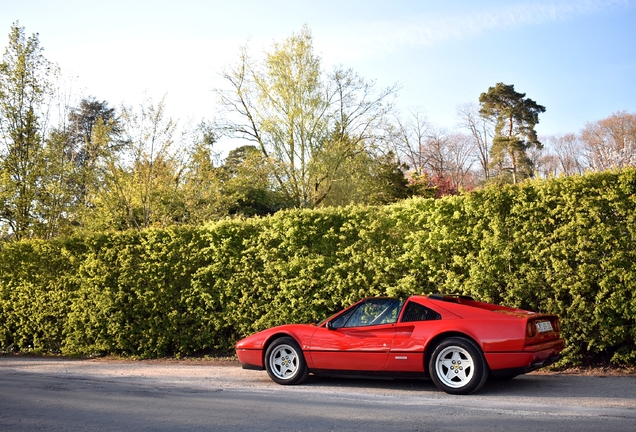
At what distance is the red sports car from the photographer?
7883 millimetres

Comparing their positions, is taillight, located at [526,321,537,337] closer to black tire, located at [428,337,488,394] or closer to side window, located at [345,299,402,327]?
black tire, located at [428,337,488,394]

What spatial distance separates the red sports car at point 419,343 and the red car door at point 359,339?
14 millimetres

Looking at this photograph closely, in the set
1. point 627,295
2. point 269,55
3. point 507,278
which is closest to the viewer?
point 627,295

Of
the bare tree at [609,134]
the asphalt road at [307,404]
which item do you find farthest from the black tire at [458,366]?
the bare tree at [609,134]

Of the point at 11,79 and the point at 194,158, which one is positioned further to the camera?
the point at 194,158

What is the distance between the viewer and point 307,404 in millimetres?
7453

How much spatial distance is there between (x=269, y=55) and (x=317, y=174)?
22.2 ft

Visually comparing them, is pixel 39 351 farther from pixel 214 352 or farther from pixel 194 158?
pixel 194 158

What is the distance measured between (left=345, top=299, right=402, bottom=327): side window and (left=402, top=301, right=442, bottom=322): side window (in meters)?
0.15

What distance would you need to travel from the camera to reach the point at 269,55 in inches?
1266

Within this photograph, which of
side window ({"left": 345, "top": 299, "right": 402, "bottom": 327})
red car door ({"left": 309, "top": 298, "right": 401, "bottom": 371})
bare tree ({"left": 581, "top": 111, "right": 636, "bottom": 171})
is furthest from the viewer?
bare tree ({"left": 581, "top": 111, "right": 636, "bottom": 171})

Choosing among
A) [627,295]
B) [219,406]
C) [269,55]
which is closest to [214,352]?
[219,406]

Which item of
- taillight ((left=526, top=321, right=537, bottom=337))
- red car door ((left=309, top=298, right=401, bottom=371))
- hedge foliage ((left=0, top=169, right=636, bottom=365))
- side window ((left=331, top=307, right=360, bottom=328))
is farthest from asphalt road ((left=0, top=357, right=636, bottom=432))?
hedge foliage ((left=0, top=169, right=636, bottom=365))

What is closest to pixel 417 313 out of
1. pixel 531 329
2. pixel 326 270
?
pixel 531 329
